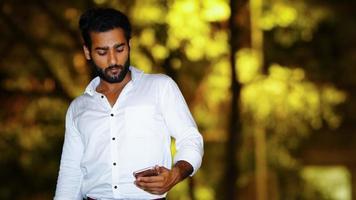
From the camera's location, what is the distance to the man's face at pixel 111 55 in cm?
388

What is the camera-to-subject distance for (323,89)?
46.0 feet

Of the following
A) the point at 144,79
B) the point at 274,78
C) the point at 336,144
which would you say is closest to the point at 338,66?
the point at 274,78

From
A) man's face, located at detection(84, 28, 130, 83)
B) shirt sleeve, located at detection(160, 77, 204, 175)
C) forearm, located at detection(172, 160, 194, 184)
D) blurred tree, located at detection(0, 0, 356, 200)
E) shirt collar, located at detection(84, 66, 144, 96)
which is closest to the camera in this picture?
forearm, located at detection(172, 160, 194, 184)

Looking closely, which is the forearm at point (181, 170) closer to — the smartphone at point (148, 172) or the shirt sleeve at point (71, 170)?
the smartphone at point (148, 172)

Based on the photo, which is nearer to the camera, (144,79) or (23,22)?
(144,79)

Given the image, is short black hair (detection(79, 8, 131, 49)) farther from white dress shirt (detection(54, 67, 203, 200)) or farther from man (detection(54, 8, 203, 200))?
white dress shirt (detection(54, 67, 203, 200))

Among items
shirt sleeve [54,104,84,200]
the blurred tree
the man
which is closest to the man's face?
the man

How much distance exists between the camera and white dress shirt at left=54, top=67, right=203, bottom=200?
3820 millimetres

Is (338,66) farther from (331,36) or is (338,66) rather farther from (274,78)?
(274,78)

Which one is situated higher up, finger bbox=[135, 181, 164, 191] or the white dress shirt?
the white dress shirt

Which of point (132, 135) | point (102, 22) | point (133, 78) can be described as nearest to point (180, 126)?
point (132, 135)

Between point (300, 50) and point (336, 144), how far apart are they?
8187 millimetres

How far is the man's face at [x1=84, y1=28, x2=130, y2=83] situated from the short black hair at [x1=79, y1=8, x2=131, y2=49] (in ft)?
0.09

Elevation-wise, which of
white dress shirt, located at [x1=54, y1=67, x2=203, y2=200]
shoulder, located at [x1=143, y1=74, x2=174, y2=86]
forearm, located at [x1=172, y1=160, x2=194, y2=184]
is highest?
shoulder, located at [x1=143, y1=74, x2=174, y2=86]
